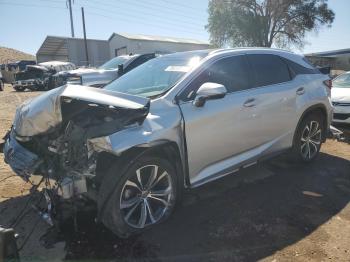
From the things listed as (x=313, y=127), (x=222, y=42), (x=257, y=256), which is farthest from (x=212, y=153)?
(x=222, y=42)

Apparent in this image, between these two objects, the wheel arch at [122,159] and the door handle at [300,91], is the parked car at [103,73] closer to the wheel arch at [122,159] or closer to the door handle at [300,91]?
the door handle at [300,91]

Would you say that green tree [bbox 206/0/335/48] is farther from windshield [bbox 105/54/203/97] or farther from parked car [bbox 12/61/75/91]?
windshield [bbox 105/54/203/97]

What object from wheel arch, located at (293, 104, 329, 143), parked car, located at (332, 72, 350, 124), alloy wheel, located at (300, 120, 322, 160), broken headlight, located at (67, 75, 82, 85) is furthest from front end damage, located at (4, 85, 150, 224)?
broken headlight, located at (67, 75, 82, 85)

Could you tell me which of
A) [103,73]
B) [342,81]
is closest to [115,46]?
[103,73]

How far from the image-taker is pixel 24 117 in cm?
340

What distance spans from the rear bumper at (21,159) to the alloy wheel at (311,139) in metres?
3.84

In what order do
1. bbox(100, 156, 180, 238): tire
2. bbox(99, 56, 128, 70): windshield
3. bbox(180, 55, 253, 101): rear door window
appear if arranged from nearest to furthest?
bbox(100, 156, 180, 238): tire < bbox(180, 55, 253, 101): rear door window < bbox(99, 56, 128, 70): windshield

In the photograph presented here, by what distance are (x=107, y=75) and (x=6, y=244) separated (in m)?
8.99

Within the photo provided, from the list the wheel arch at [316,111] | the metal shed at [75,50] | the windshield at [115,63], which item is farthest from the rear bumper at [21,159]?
the metal shed at [75,50]

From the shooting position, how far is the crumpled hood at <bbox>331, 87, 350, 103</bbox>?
25.6ft

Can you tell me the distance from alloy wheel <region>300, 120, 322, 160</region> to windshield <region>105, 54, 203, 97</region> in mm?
2329

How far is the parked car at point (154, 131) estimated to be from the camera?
3.04m

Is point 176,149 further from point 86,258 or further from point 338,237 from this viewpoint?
point 338,237

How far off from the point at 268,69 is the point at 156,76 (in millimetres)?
1631
